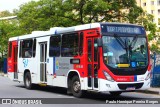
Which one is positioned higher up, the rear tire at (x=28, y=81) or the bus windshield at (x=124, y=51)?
the bus windshield at (x=124, y=51)

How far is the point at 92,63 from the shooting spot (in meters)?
15.1

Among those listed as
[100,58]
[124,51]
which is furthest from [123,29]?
[100,58]

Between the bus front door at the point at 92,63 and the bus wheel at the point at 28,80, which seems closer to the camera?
the bus front door at the point at 92,63

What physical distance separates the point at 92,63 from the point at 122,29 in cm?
177

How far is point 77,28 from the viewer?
16250 millimetres

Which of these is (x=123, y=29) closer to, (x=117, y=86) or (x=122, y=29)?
(x=122, y=29)

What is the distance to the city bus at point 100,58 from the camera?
14.4 m

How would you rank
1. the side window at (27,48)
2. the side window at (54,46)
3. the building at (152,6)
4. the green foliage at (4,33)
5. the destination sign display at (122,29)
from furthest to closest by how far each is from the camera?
the building at (152,6), the green foliage at (4,33), the side window at (27,48), the side window at (54,46), the destination sign display at (122,29)


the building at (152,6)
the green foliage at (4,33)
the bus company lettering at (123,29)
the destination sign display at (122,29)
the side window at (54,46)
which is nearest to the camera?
the destination sign display at (122,29)

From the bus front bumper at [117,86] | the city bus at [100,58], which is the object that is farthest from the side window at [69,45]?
the bus front bumper at [117,86]

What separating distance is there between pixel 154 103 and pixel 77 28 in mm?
4572

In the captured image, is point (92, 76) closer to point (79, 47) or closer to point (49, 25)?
point (79, 47)

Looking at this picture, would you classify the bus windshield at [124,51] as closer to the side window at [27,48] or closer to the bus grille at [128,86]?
the bus grille at [128,86]

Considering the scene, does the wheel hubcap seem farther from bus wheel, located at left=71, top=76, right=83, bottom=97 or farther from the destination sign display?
the destination sign display
